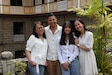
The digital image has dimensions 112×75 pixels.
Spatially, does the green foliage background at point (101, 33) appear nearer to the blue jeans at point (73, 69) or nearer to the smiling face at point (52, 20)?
the blue jeans at point (73, 69)

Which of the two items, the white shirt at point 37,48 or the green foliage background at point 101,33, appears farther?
the green foliage background at point 101,33

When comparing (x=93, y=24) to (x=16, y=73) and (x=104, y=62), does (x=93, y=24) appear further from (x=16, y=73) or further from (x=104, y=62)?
(x=16, y=73)

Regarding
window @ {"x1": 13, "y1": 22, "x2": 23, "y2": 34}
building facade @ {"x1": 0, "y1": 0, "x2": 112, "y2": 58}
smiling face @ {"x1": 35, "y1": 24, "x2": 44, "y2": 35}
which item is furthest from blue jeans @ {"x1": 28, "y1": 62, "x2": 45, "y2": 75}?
window @ {"x1": 13, "y1": 22, "x2": 23, "y2": 34}

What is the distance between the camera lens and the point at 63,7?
19.0 meters

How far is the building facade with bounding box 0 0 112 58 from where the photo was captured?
20.3 metres

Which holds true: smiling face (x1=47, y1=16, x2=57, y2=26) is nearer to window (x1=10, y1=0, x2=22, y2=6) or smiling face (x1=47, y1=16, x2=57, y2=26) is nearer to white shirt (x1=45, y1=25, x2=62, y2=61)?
white shirt (x1=45, y1=25, x2=62, y2=61)

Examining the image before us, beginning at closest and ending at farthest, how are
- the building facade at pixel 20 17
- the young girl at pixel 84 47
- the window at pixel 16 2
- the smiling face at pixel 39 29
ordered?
the smiling face at pixel 39 29
the young girl at pixel 84 47
the building facade at pixel 20 17
the window at pixel 16 2

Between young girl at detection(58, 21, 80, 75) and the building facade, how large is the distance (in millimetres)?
14748

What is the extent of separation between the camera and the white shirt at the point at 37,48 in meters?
4.34

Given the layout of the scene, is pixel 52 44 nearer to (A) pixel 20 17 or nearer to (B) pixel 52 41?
(B) pixel 52 41

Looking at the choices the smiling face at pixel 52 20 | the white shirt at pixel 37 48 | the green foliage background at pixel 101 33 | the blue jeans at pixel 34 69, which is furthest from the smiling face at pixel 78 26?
the green foliage background at pixel 101 33

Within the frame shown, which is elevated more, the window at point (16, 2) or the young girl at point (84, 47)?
the window at point (16, 2)

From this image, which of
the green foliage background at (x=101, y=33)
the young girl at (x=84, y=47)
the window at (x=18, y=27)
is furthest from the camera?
the window at (x=18, y=27)

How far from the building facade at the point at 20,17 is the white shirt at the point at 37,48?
48.7 ft
